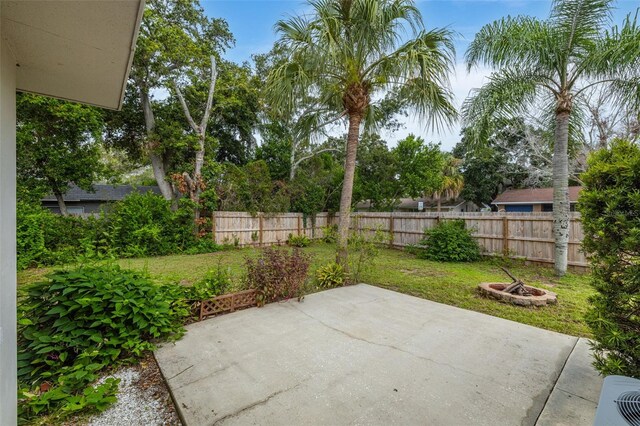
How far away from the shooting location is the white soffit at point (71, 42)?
4.70 ft

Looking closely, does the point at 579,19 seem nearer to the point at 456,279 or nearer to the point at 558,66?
the point at 558,66

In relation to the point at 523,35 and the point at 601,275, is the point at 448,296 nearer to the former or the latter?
the point at 601,275

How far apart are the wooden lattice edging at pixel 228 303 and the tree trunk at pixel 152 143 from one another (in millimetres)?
8830

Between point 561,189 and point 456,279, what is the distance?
2.98 meters

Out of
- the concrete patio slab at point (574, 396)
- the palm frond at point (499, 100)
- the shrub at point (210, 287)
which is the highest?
the palm frond at point (499, 100)

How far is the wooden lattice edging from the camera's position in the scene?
11.5ft

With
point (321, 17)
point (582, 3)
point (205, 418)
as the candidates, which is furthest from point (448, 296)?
point (582, 3)

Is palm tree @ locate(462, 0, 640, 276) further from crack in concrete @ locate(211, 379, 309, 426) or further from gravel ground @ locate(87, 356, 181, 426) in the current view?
gravel ground @ locate(87, 356, 181, 426)

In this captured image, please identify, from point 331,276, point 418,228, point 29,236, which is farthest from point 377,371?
point 29,236

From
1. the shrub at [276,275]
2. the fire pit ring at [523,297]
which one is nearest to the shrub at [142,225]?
the shrub at [276,275]

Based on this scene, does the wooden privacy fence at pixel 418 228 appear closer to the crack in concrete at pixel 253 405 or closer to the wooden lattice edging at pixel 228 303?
the wooden lattice edging at pixel 228 303

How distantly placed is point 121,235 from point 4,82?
8291 millimetres

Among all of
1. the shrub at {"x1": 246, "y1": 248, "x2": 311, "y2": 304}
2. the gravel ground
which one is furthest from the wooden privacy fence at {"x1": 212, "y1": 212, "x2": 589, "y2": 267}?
the gravel ground

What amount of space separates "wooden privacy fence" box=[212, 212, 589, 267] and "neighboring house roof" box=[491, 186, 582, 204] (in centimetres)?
1324
